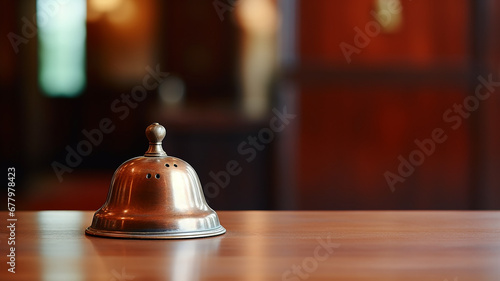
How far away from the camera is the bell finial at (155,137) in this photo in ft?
3.32

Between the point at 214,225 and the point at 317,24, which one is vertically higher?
the point at 317,24

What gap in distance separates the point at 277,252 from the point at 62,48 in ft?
11.6

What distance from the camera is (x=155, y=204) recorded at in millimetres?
980

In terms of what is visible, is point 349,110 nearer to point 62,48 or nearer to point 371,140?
point 371,140

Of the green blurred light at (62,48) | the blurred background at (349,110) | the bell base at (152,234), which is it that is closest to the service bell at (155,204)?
the bell base at (152,234)

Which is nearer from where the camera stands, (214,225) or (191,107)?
(214,225)

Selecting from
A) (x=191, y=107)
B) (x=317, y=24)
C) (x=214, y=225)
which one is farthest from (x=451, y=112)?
(x=214, y=225)

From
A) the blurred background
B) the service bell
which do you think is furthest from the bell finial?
the blurred background

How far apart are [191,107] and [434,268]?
2872mm

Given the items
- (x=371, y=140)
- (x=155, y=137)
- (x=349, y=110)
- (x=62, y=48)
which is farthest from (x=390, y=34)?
(x=155, y=137)

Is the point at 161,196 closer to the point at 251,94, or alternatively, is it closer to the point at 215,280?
the point at 215,280

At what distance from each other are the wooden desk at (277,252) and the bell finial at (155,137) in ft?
0.49

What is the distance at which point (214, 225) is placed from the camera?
39.9 inches

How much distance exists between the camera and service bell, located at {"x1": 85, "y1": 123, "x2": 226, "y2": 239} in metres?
0.96
